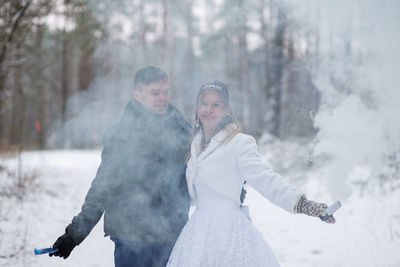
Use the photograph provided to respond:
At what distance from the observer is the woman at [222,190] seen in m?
2.18

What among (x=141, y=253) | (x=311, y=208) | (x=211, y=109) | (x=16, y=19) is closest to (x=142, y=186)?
(x=141, y=253)

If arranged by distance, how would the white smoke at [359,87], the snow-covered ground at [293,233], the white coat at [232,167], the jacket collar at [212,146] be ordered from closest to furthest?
the white coat at [232,167] < the jacket collar at [212,146] < the snow-covered ground at [293,233] < the white smoke at [359,87]

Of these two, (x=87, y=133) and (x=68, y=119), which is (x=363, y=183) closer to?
(x=87, y=133)

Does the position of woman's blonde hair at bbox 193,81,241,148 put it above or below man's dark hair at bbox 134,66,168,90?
below

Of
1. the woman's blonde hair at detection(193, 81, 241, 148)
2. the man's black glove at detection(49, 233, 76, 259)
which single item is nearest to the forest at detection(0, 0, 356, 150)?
the woman's blonde hair at detection(193, 81, 241, 148)

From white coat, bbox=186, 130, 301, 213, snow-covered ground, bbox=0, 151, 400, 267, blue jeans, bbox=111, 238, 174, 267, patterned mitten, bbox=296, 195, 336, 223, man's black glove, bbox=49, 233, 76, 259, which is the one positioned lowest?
snow-covered ground, bbox=0, 151, 400, 267

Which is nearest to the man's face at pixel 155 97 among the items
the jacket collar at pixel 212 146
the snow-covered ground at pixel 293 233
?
the jacket collar at pixel 212 146

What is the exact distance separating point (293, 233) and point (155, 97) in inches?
146

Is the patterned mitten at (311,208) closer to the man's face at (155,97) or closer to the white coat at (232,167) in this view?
the white coat at (232,167)

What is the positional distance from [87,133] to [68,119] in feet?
14.7

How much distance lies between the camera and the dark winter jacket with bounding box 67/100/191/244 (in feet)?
8.19

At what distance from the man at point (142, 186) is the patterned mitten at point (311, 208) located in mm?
855

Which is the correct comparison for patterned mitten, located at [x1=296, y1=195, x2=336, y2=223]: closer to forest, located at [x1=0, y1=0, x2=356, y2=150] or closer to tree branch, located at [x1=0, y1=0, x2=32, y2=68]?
forest, located at [x1=0, y1=0, x2=356, y2=150]

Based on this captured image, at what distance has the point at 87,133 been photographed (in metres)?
26.4
